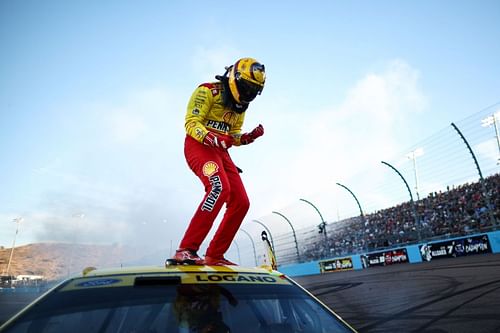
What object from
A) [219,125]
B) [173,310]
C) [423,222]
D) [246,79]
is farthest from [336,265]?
[173,310]

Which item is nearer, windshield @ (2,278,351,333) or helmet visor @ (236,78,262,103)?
windshield @ (2,278,351,333)

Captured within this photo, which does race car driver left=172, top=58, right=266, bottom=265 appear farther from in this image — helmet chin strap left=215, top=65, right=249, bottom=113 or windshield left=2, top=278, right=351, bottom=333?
windshield left=2, top=278, right=351, bottom=333

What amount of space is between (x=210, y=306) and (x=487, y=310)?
317cm

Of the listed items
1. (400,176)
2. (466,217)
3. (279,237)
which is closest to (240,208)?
(400,176)

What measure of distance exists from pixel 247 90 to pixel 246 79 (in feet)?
0.43

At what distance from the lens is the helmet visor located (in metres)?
3.40

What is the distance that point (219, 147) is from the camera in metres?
3.30

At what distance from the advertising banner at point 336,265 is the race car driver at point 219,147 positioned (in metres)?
16.1

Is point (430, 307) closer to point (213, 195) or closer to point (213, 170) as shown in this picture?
point (213, 195)

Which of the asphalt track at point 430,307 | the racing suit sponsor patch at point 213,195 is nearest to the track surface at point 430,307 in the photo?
the asphalt track at point 430,307

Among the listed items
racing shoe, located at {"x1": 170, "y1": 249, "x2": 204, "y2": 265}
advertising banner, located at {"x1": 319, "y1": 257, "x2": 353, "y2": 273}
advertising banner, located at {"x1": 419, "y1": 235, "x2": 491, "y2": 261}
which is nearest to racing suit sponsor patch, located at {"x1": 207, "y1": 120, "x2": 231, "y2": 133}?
racing shoe, located at {"x1": 170, "y1": 249, "x2": 204, "y2": 265}

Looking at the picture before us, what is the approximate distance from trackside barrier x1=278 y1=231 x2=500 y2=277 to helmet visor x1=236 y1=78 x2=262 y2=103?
12.4 m

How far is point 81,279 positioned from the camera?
58.1 inches

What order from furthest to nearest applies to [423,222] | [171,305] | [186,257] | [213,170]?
[423,222] → [213,170] → [186,257] → [171,305]
